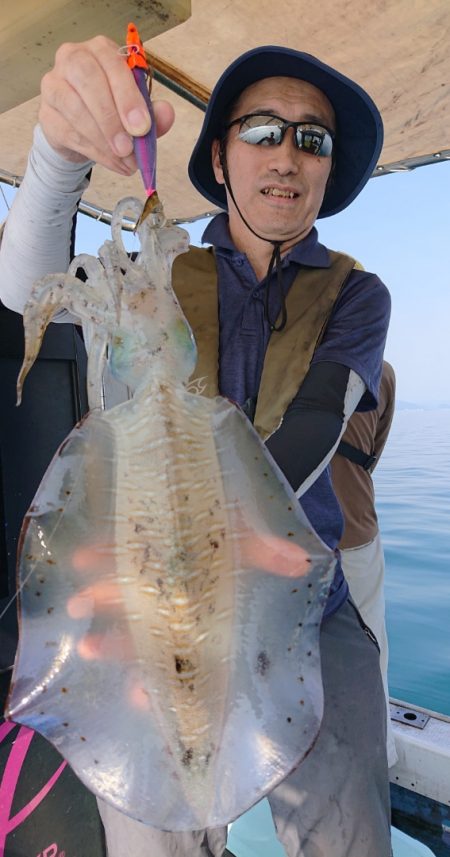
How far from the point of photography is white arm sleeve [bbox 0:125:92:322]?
147cm

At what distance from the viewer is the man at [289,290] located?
1.52m

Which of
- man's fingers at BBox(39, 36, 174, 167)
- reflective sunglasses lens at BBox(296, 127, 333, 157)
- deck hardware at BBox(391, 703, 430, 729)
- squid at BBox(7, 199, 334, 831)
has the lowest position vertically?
deck hardware at BBox(391, 703, 430, 729)

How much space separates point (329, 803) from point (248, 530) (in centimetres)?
118

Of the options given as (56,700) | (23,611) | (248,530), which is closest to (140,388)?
(248,530)

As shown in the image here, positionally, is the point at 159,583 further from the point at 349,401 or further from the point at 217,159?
the point at 217,159

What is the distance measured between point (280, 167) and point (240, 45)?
182cm

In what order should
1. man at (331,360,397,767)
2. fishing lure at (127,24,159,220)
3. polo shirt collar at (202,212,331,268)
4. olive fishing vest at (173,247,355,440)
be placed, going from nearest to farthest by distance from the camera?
fishing lure at (127,24,159,220)
olive fishing vest at (173,247,355,440)
polo shirt collar at (202,212,331,268)
man at (331,360,397,767)

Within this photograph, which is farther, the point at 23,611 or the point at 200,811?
the point at 200,811

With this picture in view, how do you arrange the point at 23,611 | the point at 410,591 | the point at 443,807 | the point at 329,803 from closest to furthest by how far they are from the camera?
the point at 23,611 < the point at 329,803 < the point at 443,807 < the point at 410,591

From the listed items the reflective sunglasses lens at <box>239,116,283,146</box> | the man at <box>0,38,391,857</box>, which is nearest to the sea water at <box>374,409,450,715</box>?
the man at <box>0,38,391,857</box>

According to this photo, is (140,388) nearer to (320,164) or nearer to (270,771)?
(270,771)

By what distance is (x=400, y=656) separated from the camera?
21.3ft

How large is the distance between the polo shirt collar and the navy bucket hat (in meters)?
0.23

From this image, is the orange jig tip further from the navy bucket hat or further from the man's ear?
the man's ear
